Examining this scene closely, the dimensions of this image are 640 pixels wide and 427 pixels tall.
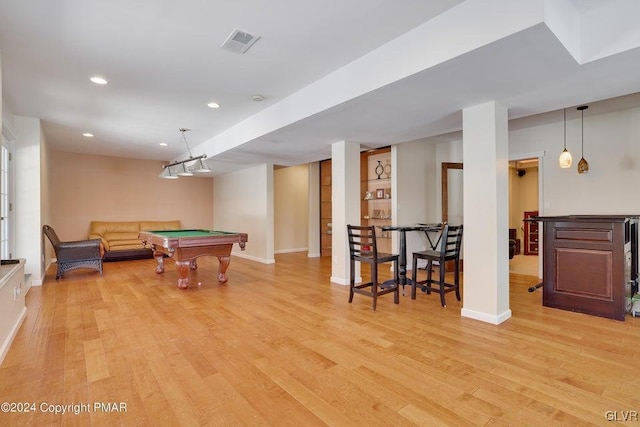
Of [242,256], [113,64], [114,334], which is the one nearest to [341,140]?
[113,64]

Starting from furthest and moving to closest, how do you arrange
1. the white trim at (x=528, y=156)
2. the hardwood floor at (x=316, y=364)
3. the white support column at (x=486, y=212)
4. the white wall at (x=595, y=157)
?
the white trim at (x=528, y=156)
the white wall at (x=595, y=157)
the white support column at (x=486, y=212)
the hardwood floor at (x=316, y=364)

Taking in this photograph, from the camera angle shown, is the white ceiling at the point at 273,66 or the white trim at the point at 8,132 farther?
the white trim at the point at 8,132

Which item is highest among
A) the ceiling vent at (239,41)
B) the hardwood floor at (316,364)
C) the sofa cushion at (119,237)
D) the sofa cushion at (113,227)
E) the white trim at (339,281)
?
the ceiling vent at (239,41)

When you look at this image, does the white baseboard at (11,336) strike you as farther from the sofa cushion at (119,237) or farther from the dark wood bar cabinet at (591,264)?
the dark wood bar cabinet at (591,264)

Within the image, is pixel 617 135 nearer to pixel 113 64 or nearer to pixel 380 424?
pixel 380 424

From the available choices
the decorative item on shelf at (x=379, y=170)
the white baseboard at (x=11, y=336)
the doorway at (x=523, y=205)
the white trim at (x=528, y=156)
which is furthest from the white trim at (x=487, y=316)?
the doorway at (x=523, y=205)

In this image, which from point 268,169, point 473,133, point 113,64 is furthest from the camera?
point 268,169

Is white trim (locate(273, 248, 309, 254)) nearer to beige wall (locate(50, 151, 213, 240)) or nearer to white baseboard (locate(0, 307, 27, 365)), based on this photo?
beige wall (locate(50, 151, 213, 240))

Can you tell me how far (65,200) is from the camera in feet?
25.1

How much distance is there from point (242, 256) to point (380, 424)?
683 cm

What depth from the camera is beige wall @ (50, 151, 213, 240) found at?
300 inches

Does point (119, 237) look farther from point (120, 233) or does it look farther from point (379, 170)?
point (379, 170)

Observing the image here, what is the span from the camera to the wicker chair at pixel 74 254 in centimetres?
542

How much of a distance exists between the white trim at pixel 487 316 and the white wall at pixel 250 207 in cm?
460
